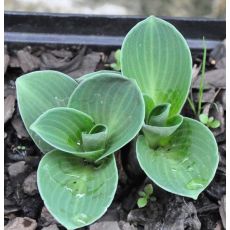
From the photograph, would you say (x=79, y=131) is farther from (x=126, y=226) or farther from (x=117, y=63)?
(x=117, y=63)

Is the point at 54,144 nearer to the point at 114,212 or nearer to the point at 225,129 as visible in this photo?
the point at 114,212

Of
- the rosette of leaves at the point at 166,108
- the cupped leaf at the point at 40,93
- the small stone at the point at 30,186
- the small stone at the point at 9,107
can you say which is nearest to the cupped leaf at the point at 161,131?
the rosette of leaves at the point at 166,108

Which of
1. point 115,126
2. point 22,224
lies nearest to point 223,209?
point 115,126

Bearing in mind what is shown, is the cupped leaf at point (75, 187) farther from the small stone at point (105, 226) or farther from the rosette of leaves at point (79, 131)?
the small stone at point (105, 226)

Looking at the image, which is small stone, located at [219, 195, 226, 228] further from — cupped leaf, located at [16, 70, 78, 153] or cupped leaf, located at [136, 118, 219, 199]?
cupped leaf, located at [16, 70, 78, 153]

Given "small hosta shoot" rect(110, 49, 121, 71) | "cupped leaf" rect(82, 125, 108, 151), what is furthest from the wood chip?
"cupped leaf" rect(82, 125, 108, 151)
